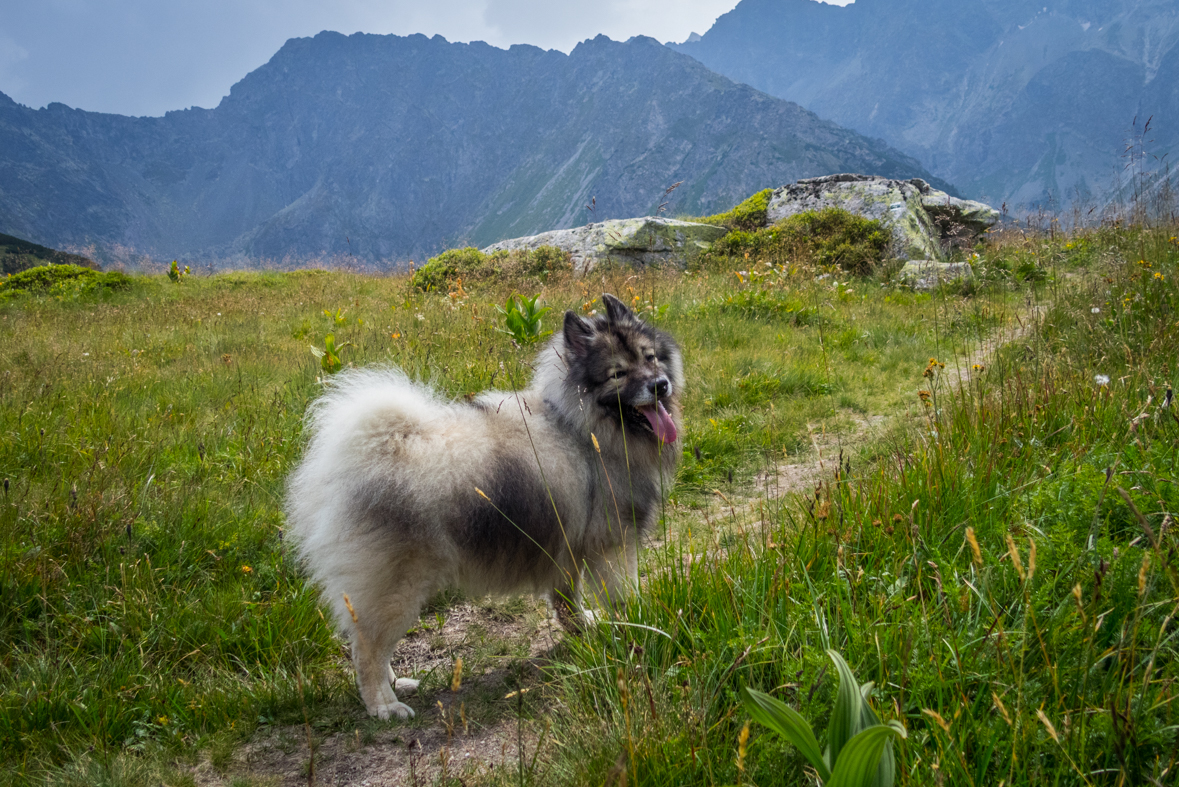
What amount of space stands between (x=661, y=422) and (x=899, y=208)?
37.0 feet

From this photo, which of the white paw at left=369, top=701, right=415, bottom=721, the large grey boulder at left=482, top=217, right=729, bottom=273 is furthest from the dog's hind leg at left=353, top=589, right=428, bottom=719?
the large grey boulder at left=482, top=217, right=729, bottom=273

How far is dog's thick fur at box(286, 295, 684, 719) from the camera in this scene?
243 cm

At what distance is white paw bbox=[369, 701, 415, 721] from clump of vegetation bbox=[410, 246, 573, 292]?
332 inches

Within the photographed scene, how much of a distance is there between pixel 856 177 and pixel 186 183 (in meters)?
229

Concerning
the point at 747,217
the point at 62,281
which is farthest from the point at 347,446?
the point at 747,217

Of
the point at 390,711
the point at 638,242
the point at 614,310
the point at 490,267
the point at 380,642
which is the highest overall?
the point at 638,242

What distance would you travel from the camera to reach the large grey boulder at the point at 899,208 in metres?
11.4

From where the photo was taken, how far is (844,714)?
126 cm

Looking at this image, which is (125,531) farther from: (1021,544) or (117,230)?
(117,230)

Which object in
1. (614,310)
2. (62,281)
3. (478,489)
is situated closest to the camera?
(478,489)

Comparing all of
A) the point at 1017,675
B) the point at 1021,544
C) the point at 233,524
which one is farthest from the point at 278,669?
the point at 1021,544

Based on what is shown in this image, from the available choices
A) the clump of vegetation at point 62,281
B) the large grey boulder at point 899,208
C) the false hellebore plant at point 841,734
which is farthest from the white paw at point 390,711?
the clump of vegetation at point 62,281

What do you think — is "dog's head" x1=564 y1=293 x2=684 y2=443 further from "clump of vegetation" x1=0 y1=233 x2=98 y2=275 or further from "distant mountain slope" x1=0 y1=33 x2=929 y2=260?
"distant mountain slope" x1=0 y1=33 x2=929 y2=260

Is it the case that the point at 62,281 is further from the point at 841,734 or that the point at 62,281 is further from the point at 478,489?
the point at 841,734
